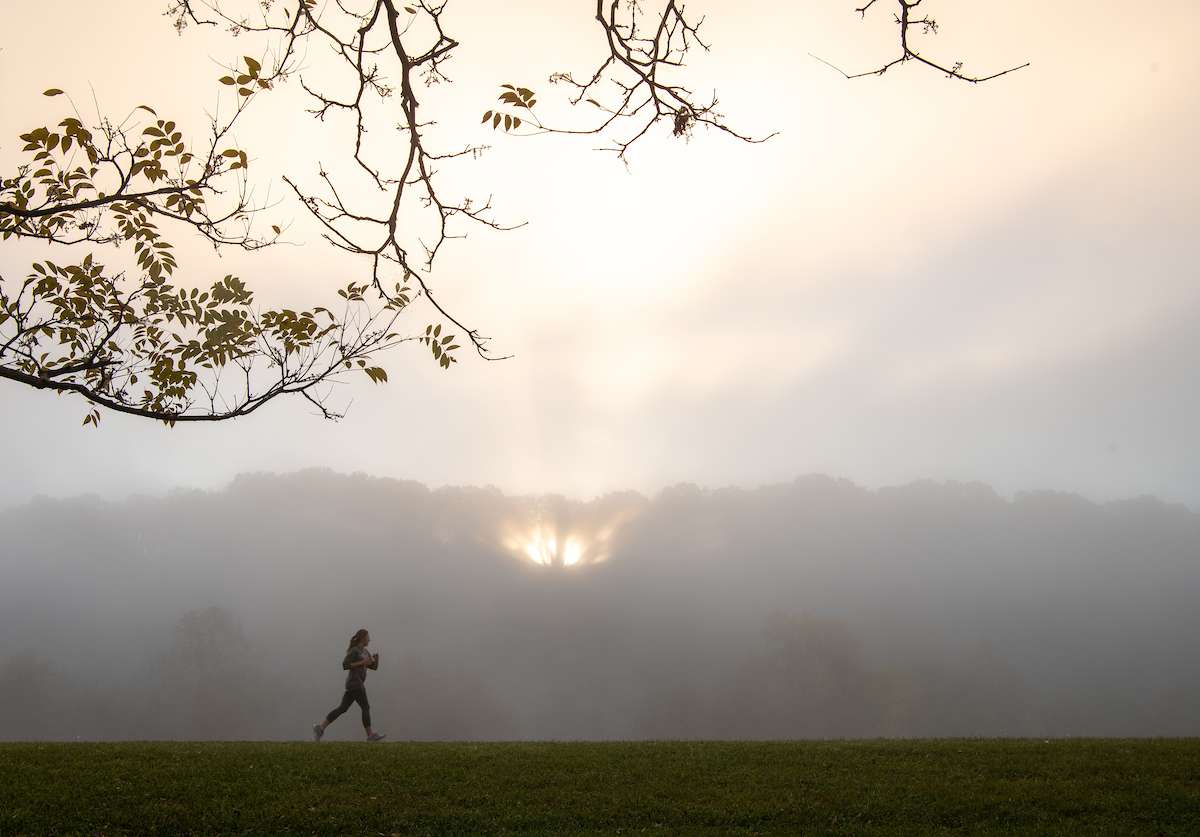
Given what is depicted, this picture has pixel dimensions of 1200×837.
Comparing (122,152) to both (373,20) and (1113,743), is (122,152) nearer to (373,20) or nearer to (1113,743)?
(373,20)

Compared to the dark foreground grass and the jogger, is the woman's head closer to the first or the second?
the jogger

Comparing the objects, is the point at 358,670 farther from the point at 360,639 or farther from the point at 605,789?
the point at 605,789

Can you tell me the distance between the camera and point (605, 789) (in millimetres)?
13258

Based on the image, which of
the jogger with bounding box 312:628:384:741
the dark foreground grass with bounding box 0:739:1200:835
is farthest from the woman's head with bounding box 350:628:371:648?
the dark foreground grass with bounding box 0:739:1200:835

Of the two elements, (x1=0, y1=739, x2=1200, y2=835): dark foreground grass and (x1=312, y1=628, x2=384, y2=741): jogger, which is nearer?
(x1=0, y1=739, x2=1200, y2=835): dark foreground grass

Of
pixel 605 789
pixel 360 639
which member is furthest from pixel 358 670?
pixel 605 789

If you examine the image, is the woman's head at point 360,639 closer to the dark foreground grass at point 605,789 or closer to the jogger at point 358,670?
the jogger at point 358,670

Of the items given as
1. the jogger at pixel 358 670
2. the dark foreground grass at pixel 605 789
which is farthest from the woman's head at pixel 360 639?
the dark foreground grass at pixel 605 789

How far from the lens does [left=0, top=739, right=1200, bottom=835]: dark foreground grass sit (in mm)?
11789

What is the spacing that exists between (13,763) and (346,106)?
12029 millimetres

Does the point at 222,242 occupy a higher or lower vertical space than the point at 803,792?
higher

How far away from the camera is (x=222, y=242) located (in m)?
11.3

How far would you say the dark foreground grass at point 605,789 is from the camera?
11.8m

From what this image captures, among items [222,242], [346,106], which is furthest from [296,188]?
[222,242]
